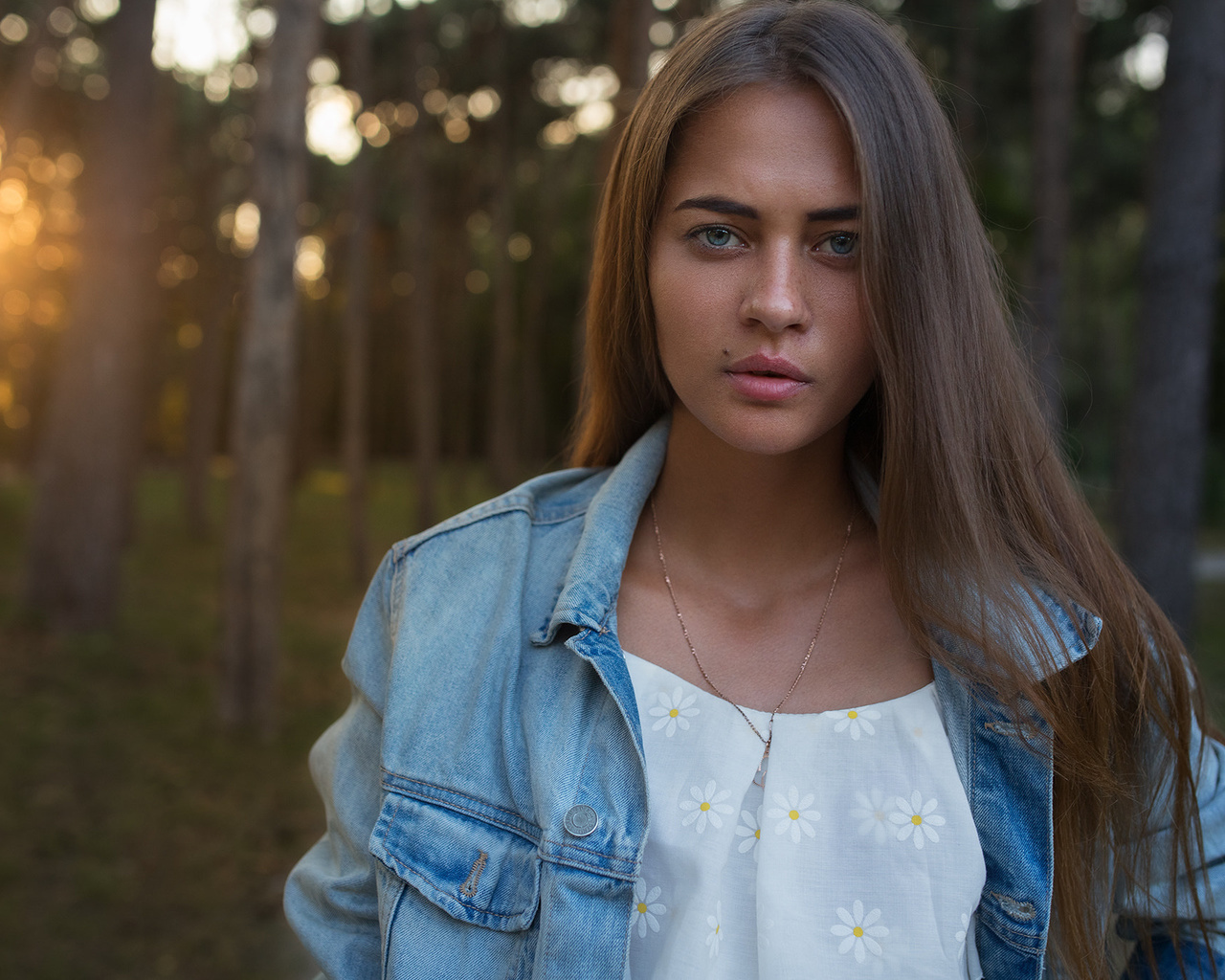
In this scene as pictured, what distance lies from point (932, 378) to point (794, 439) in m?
0.23

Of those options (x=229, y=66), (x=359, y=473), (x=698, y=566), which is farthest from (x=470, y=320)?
(x=698, y=566)

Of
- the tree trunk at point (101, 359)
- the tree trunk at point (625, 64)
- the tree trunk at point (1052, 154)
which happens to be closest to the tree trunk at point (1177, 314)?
the tree trunk at point (1052, 154)

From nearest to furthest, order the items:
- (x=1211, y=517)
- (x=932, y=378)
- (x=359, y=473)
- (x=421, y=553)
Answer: (x=932, y=378), (x=421, y=553), (x=359, y=473), (x=1211, y=517)

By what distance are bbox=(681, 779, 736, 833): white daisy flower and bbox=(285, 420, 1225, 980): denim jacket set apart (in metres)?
0.08

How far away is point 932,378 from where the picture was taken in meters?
1.46

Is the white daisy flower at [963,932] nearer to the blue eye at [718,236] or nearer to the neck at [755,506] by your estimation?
the neck at [755,506]

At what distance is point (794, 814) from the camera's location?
4.64 feet

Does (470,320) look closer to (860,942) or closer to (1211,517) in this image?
(1211,517)

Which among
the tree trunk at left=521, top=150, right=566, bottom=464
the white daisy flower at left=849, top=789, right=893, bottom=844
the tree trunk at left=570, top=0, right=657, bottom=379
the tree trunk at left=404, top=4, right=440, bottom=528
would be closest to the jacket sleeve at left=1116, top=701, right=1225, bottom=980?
the white daisy flower at left=849, top=789, right=893, bottom=844

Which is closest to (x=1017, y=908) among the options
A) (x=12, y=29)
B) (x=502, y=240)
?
(x=502, y=240)

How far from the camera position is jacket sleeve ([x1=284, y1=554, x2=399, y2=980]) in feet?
4.90

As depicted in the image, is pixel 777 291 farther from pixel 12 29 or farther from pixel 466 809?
pixel 12 29

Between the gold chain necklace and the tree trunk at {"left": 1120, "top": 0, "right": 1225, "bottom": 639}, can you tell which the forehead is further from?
the tree trunk at {"left": 1120, "top": 0, "right": 1225, "bottom": 639}

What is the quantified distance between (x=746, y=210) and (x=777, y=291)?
137mm
